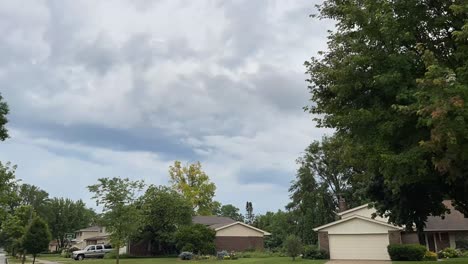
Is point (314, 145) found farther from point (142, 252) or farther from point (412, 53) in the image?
point (412, 53)

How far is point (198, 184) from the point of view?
75875 millimetres

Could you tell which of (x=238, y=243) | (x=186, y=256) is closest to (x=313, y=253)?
(x=186, y=256)

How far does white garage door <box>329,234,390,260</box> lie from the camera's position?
33.0m

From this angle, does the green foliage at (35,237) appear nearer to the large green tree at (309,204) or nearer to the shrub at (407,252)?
the shrub at (407,252)

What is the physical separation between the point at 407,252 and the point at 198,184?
49.8 meters

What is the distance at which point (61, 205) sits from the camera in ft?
318

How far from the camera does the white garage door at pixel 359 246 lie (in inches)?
1298

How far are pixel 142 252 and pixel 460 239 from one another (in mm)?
33963

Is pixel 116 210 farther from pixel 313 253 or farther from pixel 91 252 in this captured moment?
pixel 91 252

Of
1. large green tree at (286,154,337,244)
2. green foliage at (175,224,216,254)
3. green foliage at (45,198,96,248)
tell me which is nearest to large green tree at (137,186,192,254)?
green foliage at (175,224,216,254)

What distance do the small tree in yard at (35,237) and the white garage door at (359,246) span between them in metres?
22.3

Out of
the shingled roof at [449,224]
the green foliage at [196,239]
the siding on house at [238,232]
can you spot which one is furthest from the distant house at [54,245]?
the shingled roof at [449,224]

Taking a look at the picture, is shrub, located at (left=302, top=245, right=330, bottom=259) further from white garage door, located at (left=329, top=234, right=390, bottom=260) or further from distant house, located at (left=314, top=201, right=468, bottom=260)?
white garage door, located at (left=329, top=234, right=390, bottom=260)

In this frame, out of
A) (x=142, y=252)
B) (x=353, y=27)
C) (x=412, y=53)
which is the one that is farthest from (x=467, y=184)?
(x=142, y=252)
